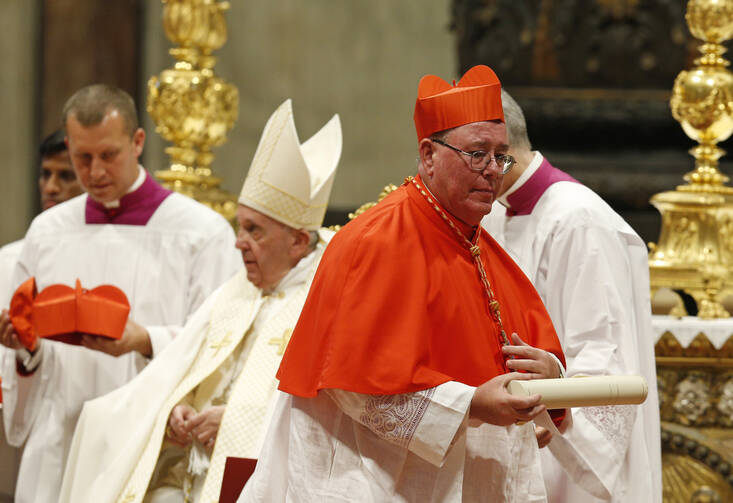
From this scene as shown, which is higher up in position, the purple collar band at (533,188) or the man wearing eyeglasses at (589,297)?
the purple collar band at (533,188)

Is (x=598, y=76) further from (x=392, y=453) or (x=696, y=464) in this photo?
(x=392, y=453)

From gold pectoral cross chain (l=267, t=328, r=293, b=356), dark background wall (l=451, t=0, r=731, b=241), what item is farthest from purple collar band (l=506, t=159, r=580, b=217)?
dark background wall (l=451, t=0, r=731, b=241)

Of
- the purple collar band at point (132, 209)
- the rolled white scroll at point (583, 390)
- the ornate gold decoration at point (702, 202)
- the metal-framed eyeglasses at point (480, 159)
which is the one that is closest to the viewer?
the rolled white scroll at point (583, 390)

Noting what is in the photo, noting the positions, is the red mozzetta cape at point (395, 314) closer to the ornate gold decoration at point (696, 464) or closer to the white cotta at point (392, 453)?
the white cotta at point (392, 453)

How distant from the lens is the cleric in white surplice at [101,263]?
568cm

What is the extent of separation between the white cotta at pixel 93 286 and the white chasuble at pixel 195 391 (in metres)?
0.58

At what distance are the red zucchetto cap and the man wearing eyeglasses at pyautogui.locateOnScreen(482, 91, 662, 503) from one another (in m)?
0.88

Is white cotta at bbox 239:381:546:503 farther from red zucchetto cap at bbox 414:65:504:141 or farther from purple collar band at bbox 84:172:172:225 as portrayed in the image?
purple collar band at bbox 84:172:172:225

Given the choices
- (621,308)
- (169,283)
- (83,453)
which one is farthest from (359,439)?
(169,283)

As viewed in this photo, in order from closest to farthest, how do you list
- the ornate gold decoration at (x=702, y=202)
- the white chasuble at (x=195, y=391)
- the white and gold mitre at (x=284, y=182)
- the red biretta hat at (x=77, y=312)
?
1. the white chasuble at (x=195, y=391)
2. the white and gold mitre at (x=284, y=182)
3. the red biretta hat at (x=77, y=312)
4. the ornate gold decoration at (x=702, y=202)

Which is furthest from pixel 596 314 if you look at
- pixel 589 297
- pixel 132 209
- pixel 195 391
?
pixel 132 209

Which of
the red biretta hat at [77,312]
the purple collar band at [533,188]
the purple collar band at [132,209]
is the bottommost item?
the red biretta hat at [77,312]

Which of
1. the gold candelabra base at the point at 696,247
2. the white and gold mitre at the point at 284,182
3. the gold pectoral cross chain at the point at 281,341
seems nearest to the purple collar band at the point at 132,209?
the white and gold mitre at the point at 284,182

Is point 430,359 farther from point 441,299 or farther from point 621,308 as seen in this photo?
point 621,308
